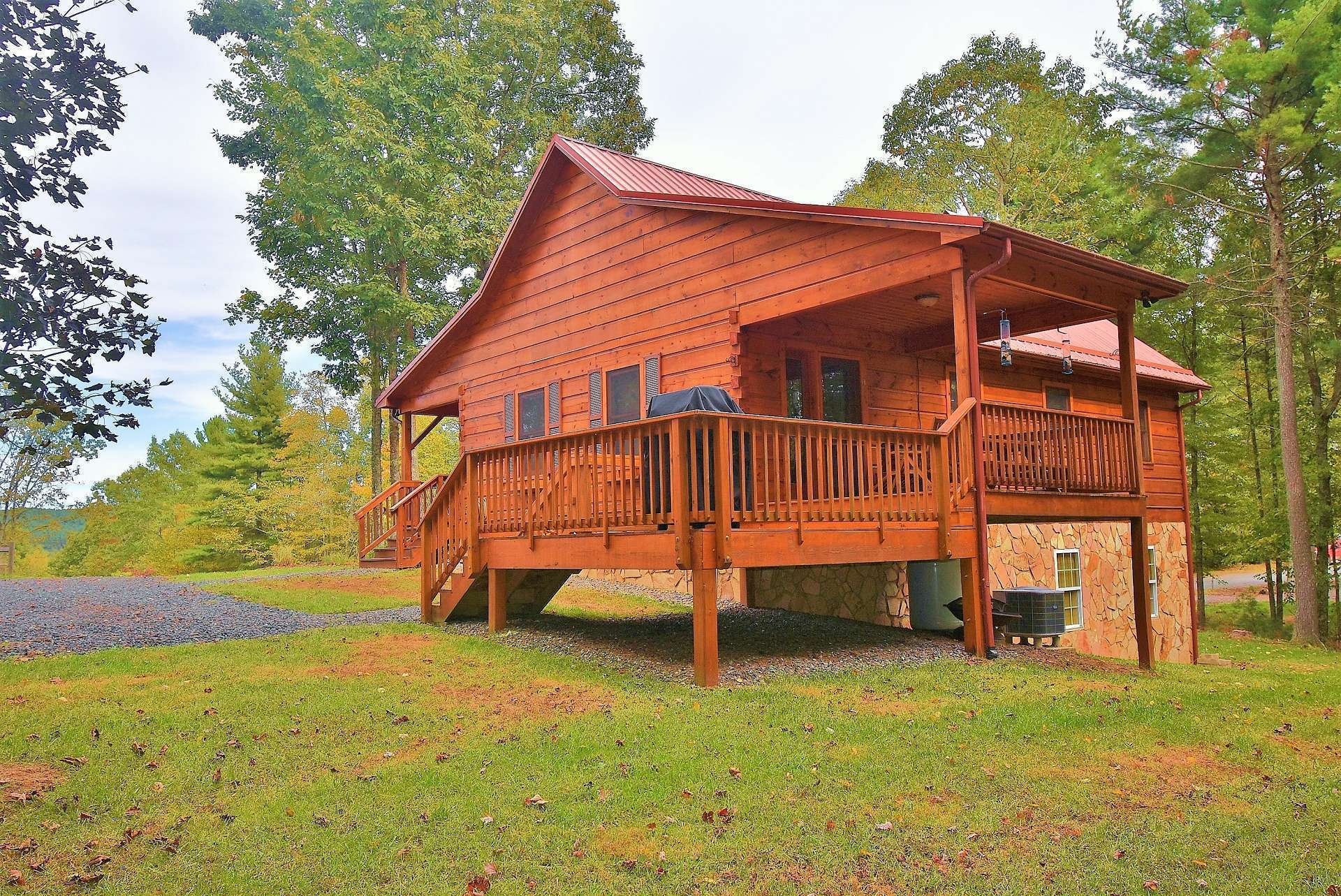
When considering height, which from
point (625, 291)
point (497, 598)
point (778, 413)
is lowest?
point (497, 598)

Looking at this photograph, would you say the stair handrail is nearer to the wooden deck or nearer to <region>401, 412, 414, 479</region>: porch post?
<region>401, 412, 414, 479</region>: porch post

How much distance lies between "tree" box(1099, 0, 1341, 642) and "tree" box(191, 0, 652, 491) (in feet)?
55.2

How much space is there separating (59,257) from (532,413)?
11560 millimetres

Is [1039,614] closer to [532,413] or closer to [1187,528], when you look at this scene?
[532,413]

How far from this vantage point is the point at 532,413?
50.6 ft

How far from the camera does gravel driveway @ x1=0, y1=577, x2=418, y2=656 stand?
32.7 feet

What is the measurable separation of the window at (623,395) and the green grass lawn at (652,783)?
5724 millimetres

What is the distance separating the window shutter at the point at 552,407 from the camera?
1470 centimetres

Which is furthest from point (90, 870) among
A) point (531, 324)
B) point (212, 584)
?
point (212, 584)

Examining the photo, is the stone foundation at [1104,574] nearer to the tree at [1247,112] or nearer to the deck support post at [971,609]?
the tree at [1247,112]

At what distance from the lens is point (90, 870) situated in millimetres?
4156

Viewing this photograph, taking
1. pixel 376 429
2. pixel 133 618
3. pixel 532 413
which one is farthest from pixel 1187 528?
pixel 376 429

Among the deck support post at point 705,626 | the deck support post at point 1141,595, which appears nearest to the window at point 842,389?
the deck support post at point 1141,595

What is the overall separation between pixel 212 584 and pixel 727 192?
12.0m
